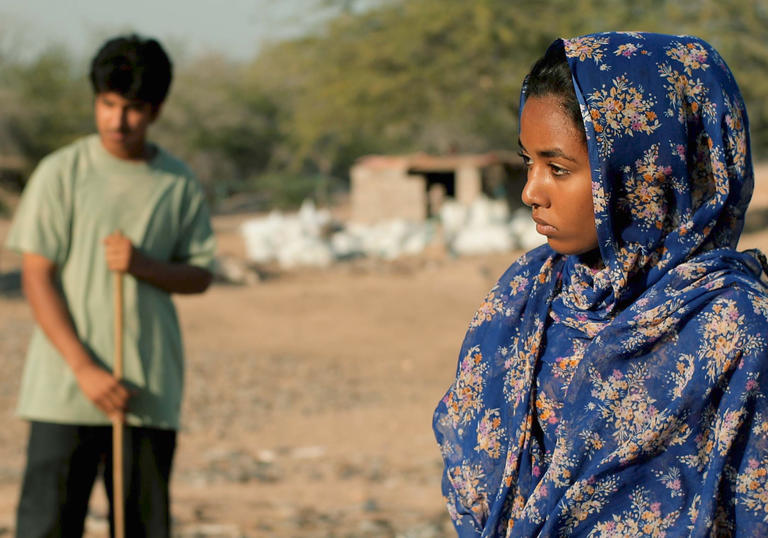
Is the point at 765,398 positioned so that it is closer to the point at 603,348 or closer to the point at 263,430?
the point at 603,348

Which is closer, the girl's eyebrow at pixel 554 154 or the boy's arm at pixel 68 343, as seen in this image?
the girl's eyebrow at pixel 554 154

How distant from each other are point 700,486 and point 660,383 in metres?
0.17

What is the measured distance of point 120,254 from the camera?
2896 mm

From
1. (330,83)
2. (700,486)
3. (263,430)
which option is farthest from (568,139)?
(330,83)

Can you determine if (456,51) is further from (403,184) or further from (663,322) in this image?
(663,322)

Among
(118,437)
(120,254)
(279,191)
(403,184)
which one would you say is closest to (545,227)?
(120,254)

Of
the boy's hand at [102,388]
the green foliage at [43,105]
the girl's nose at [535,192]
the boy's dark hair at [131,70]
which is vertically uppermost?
the green foliage at [43,105]

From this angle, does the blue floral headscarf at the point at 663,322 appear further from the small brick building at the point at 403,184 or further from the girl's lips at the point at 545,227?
the small brick building at the point at 403,184

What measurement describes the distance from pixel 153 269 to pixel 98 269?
16cm

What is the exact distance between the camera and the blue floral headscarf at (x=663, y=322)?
1.53 m

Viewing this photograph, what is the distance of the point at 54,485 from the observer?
2863mm

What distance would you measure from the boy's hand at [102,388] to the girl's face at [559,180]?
5.27 feet

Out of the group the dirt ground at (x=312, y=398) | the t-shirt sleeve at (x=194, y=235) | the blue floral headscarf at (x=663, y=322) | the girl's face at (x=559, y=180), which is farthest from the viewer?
the dirt ground at (x=312, y=398)

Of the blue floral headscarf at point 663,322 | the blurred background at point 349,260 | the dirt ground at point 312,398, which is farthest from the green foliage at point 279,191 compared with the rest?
the blue floral headscarf at point 663,322
